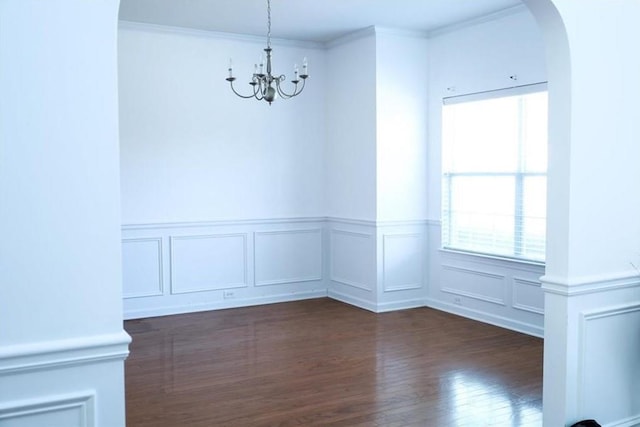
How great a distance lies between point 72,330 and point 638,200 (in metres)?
2.93

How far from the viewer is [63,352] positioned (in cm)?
198

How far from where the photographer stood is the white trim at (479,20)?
5457mm

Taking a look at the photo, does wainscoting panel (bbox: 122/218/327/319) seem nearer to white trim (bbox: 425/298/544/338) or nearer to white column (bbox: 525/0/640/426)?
white trim (bbox: 425/298/544/338)

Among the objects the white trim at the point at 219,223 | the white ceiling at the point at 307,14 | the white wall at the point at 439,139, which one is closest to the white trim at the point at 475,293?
the white wall at the point at 439,139

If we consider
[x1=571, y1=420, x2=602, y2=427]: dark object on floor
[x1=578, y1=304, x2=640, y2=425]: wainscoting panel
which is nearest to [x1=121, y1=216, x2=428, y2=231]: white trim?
[x1=578, y1=304, x2=640, y2=425]: wainscoting panel

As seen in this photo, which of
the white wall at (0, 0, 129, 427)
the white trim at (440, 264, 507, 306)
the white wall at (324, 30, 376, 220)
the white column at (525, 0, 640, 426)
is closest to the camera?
the white wall at (0, 0, 129, 427)

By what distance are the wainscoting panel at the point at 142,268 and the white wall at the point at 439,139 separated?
286 cm

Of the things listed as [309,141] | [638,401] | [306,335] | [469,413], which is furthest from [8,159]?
[309,141]

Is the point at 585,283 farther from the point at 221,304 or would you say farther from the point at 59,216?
the point at 221,304

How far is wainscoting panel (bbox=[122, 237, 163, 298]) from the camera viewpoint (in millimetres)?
6129

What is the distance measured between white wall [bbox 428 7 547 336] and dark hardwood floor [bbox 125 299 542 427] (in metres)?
0.22

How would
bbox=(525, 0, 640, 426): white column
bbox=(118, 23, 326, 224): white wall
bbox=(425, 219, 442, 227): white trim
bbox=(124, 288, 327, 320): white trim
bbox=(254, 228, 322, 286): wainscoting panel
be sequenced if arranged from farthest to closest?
bbox=(254, 228, 322, 286): wainscoting panel, bbox=(425, 219, 442, 227): white trim, bbox=(124, 288, 327, 320): white trim, bbox=(118, 23, 326, 224): white wall, bbox=(525, 0, 640, 426): white column

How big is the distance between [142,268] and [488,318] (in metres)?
3.44

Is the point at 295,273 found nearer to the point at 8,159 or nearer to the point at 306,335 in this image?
the point at 306,335
